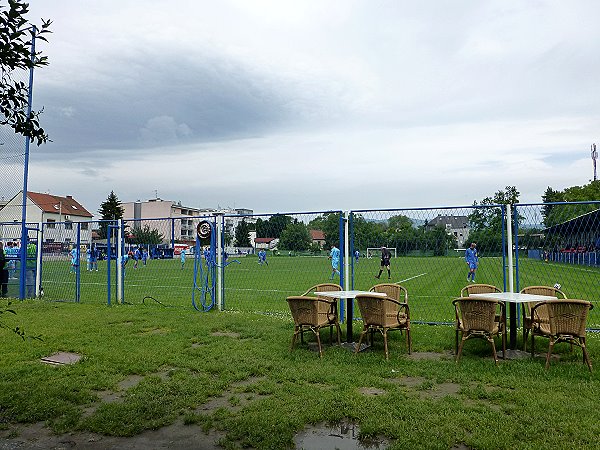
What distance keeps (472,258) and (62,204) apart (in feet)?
253

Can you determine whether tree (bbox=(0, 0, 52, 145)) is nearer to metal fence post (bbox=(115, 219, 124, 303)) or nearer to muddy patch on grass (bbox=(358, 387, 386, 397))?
muddy patch on grass (bbox=(358, 387, 386, 397))

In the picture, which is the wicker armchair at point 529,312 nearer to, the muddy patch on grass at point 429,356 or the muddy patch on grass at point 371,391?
the muddy patch on grass at point 429,356

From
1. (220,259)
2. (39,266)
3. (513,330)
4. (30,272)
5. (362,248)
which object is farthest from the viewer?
(30,272)

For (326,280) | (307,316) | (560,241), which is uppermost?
(560,241)

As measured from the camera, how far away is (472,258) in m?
12.9

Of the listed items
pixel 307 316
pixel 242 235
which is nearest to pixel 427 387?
pixel 307 316

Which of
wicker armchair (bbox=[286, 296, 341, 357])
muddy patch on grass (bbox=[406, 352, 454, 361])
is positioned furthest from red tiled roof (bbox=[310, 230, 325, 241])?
muddy patch on grass (bbox=[406, 352, 454, 361])

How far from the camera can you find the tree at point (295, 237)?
11033 mm

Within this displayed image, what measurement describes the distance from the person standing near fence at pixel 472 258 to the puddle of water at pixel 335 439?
22.0 ft

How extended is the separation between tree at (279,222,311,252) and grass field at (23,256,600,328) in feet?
2.49

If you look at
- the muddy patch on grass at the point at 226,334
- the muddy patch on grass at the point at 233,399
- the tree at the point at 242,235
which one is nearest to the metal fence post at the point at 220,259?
the tree at the point at 242,235

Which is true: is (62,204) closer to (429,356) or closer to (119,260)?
(119,260)

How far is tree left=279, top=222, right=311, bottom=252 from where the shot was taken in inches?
434

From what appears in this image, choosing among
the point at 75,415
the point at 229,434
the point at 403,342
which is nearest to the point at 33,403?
the point at 75,415
